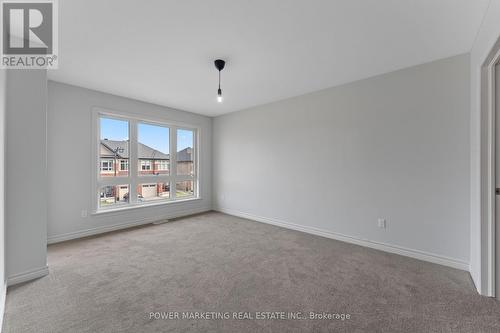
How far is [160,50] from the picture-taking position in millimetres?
2471

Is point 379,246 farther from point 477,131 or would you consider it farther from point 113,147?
point 113,147

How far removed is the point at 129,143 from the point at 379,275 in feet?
15.3

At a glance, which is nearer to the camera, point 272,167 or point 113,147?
point 113,147

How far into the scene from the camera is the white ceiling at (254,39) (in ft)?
5.95

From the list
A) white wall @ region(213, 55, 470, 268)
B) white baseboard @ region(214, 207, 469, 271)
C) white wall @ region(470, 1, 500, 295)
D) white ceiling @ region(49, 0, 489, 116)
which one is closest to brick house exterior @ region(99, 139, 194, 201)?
white ceiling @ region(49, 0, 489, 116)

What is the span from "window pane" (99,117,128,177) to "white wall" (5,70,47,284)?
169 centimetres

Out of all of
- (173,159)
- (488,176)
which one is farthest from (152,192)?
(488,176)

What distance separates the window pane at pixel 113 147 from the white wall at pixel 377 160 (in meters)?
2.66

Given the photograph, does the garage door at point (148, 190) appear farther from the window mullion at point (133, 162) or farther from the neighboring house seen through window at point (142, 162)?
the window mullion at point (133, 162)

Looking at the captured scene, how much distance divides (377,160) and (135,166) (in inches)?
173

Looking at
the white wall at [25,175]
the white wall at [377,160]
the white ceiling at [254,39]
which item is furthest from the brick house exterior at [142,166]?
the white wall at [377,160]

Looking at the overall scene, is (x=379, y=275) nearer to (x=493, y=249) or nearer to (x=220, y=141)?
(x=493, y=249)

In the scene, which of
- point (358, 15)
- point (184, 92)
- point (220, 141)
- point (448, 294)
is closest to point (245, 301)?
point (448, 294)

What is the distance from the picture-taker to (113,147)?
4141 millimetres
